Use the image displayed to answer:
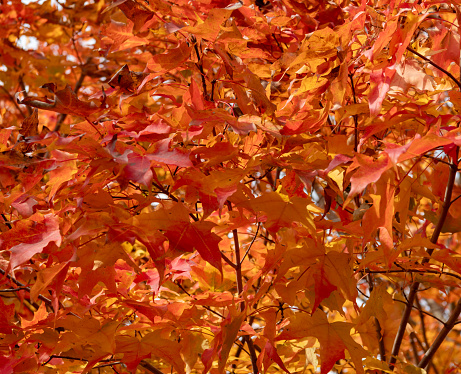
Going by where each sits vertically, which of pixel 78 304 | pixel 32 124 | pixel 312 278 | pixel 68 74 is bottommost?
pixel 68 74

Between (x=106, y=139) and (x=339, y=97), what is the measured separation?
402 mm

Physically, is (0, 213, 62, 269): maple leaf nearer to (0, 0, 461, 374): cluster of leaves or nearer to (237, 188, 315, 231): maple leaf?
(0, 0, 461, 374): cluster of leaves

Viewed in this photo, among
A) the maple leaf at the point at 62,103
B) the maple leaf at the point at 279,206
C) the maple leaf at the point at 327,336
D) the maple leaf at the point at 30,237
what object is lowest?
the maple leaf at the point at 327,336

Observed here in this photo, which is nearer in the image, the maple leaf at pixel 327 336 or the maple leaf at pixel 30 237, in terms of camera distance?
the maple leaf at pixel 30 237

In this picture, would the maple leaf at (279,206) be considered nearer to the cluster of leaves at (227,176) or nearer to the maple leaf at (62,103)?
the cluster of leaves at (227,176)

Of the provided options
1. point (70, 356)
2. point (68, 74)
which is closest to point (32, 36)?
point (68, 74)

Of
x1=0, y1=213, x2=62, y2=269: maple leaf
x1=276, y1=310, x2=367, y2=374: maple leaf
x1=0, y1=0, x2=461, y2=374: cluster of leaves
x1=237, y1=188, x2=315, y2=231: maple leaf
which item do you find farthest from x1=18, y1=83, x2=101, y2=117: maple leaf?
x1=276, y1=310, x2=367, y2=374: maple leaf

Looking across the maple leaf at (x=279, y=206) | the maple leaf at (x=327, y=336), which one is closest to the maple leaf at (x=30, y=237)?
the maple leaf at (x=279, y=206)

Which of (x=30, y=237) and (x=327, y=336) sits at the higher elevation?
(x=30, y=237)

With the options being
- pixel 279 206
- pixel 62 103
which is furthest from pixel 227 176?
pixel 62 103

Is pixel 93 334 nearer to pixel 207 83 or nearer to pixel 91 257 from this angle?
pixel 91 257

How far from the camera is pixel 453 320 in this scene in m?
1.10

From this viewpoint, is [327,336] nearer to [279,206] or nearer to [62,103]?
[279,206]

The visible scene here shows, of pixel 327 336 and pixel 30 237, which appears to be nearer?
pixel 30 237
